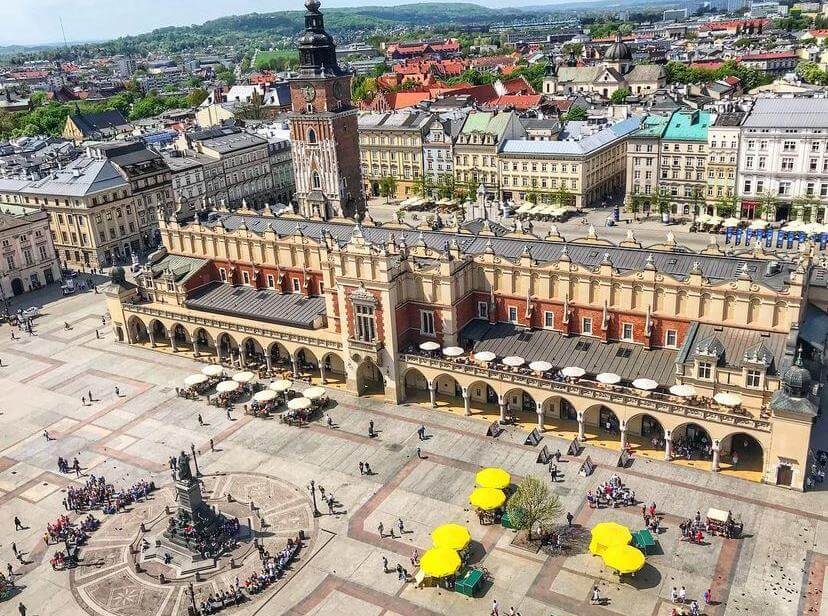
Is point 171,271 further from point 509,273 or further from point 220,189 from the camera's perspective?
point 220,189

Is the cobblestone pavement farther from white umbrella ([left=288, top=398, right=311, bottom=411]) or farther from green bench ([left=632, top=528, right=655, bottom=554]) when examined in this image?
white umbrella ([left=288, top=398, right=311, bottom=411])

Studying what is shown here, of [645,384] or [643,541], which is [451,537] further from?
[645,384]

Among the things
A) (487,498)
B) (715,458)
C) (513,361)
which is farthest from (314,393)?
(715,458)

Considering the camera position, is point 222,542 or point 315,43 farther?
point 315,43

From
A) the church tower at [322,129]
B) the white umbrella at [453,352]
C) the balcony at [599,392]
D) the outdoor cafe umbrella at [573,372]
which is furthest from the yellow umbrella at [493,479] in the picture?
the church tower at [322,129]

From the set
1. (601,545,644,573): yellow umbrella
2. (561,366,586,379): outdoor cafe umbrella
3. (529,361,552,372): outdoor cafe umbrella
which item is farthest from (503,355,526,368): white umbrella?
(601,545,644,573): yellow umbrella

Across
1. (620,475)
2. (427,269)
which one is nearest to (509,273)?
(427,269)

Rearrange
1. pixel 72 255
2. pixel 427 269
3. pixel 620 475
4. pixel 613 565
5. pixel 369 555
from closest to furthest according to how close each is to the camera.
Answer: pixel 613 565, pixel 369 555, pixel 620 475, pixel 427 269, pixel 72 255
